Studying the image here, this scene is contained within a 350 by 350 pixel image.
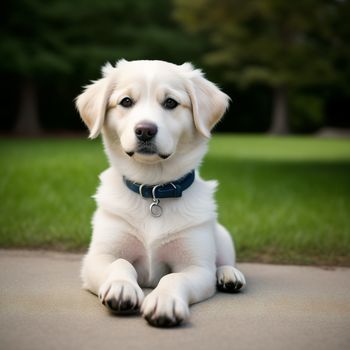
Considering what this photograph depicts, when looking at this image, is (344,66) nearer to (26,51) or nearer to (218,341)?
(26,51)

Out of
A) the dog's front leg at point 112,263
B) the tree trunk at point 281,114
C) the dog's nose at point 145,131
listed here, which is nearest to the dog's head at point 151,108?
the dog's nose at point 145,131

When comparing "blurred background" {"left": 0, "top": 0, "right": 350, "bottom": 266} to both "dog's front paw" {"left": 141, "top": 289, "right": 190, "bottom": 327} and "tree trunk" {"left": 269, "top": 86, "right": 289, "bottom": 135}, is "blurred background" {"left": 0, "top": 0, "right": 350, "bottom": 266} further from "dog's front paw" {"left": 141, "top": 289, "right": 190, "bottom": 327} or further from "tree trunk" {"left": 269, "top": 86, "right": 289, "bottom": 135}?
"dog's front paw" {"left": 141, "top": 289, "right": 190, "bottom": 327}

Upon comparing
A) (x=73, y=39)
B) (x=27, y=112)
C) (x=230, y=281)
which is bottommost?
(x=27, y=112)

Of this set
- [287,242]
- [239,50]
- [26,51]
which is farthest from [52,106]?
[287,242]

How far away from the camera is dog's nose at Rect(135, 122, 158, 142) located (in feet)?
10.8

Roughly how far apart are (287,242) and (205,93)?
2.14 meters

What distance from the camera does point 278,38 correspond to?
2803cm

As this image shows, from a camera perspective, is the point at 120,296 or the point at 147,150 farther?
the point at 147,150

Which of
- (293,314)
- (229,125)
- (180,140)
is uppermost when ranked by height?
(180,140)

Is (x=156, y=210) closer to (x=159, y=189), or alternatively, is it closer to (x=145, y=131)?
(x=159, y=189)

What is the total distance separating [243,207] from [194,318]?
4.57 meters

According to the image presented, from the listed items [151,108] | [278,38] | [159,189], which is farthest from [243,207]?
[278,38]

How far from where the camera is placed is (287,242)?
214 inches

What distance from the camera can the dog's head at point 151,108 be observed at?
340 cm
